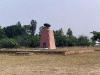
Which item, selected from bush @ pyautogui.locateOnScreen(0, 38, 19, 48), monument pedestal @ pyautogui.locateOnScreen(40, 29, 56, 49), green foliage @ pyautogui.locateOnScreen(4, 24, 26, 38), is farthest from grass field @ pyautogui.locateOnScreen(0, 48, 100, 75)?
green foliage @ pyautogui.locateOnScreen(4, 24, 26, 38)

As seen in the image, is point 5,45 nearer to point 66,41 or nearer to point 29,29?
point 66,41

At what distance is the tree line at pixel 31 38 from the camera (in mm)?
33469

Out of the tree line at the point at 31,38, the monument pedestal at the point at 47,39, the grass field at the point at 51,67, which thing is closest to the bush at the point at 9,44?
the tree line at the point at 31,38

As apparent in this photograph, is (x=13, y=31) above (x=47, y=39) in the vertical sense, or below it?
above

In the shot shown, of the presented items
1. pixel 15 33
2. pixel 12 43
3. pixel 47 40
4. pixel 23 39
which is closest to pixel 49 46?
pixel 47 40

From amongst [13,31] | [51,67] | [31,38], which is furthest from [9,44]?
[51,67]

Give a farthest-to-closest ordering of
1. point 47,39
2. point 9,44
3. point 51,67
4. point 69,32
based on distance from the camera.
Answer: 1. point 69,32
2. point 9,44
3. point 47,39
4. point 51,67

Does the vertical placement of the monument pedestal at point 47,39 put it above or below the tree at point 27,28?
below

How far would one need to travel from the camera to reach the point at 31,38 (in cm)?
3591

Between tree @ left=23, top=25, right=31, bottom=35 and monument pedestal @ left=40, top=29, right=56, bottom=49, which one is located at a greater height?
tree @ left=23, top=25, right=31, bottom=35

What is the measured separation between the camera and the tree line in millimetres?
33469

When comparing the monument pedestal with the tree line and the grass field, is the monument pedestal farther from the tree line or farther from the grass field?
the grass field

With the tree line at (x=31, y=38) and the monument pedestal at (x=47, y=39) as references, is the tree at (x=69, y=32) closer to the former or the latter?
the tree line at (x=31, y=38)

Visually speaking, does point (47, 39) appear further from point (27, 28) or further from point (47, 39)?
point (27, 28)
